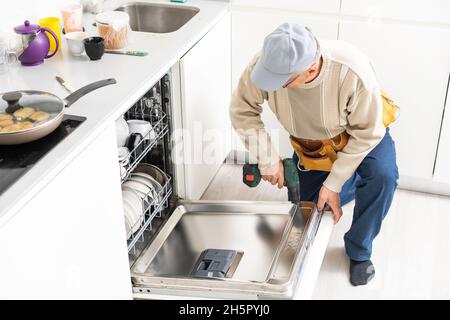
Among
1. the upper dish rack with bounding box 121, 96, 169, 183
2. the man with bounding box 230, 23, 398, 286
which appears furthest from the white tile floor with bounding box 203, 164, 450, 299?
the upper dish rack with bounding box 121, 96, 169, 183

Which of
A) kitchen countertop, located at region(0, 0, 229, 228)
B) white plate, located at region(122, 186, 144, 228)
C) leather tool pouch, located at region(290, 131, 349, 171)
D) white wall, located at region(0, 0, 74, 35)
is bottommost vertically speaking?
white plate, located at region(122, 186, 144, 228)

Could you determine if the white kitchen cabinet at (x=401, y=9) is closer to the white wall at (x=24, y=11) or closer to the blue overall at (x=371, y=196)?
the blue overall at (x=371, y=196)

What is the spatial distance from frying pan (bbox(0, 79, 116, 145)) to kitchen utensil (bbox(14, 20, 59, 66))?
29 cm

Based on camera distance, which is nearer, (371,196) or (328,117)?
(328,117)

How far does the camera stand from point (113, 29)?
2088mm

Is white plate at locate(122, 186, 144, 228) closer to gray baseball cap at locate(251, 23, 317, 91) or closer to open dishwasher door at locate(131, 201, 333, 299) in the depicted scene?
open dishwasher door at locate(131, 201, 333, 299)

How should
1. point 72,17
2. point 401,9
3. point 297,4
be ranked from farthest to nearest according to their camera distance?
point 297,4 < point 401,9 < point 72,17

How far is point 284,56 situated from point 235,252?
0.65 metres

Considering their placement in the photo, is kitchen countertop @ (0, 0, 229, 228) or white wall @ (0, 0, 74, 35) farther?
white wall @ (0, 0, 74, 35)

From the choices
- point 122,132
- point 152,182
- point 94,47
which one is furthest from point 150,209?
point 94,47

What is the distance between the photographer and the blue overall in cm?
217

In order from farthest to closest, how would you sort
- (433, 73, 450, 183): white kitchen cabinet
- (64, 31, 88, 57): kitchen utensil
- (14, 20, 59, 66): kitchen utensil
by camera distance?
(433, 73, 450, 183): white kitchen cabinet, (64, 31, 88, 57): kitchen utensil, (14, 20, 59, 66): kitchen utensil

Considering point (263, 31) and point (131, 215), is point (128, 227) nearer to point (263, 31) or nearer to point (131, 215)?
point (131, 215)
